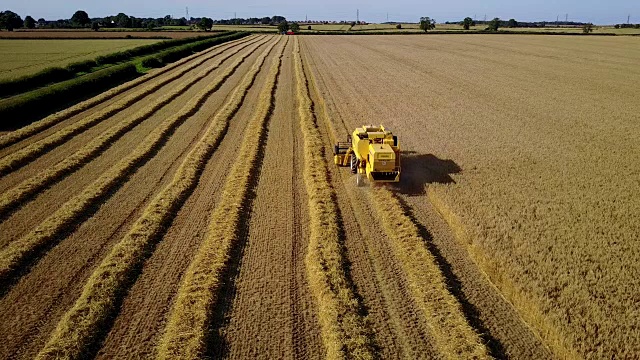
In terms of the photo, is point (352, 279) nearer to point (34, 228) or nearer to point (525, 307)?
point (525, 307)

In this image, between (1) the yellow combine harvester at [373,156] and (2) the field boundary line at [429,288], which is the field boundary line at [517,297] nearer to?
(2) the field boundary line at [429,288]

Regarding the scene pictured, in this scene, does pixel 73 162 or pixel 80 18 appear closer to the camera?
pixel 73 162

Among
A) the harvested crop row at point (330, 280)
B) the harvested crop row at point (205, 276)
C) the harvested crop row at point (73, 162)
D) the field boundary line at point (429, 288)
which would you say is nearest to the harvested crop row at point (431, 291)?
the field boundary line at point (429, 288)

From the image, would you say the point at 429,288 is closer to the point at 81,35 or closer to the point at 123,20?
the point at 81,35

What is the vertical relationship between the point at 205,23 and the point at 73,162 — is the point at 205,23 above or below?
above

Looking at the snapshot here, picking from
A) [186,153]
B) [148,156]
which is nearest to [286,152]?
[186,153]

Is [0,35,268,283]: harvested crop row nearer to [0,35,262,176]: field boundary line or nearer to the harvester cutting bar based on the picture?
[0,35,262,176]: field boundary line

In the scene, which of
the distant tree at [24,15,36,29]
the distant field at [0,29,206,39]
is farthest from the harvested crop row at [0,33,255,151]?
the distant tree at [24,15,36,29]

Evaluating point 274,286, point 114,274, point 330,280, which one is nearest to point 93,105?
point 114,274
